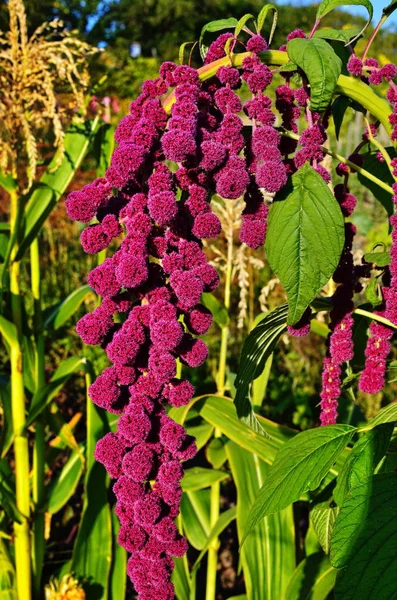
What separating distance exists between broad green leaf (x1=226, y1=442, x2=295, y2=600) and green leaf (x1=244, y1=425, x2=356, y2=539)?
3.05ft

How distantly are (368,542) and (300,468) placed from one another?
0.17 metres

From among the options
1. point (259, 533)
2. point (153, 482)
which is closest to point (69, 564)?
point (259, 533)

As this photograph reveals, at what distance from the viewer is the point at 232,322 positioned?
12.9 ft

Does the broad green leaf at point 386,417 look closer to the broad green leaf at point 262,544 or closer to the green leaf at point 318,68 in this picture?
the green leaf at point 318,68

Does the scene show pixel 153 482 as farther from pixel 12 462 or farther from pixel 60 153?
pixel 12 462

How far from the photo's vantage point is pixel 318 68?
0.71m

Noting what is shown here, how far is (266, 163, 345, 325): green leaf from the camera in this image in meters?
0.77

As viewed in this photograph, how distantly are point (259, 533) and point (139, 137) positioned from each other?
4.51 ft

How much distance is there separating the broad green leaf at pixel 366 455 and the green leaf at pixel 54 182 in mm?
1386

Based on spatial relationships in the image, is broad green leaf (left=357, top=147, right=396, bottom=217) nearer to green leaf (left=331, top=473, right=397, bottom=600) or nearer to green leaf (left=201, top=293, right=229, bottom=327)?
green leaf (left=331, top=473, right=397, bottom=600)

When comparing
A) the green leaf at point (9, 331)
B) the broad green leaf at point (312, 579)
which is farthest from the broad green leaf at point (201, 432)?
the green leaf at point (9, 331)

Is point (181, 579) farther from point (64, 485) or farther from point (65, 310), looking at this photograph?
point (65, 310)

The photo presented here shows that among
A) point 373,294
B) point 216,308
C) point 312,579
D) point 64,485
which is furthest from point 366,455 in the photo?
point 64,485

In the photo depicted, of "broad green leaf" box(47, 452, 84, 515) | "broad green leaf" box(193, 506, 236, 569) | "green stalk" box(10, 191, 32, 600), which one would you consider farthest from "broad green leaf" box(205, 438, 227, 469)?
"green stalk" box(10, 191, 32, 600)
